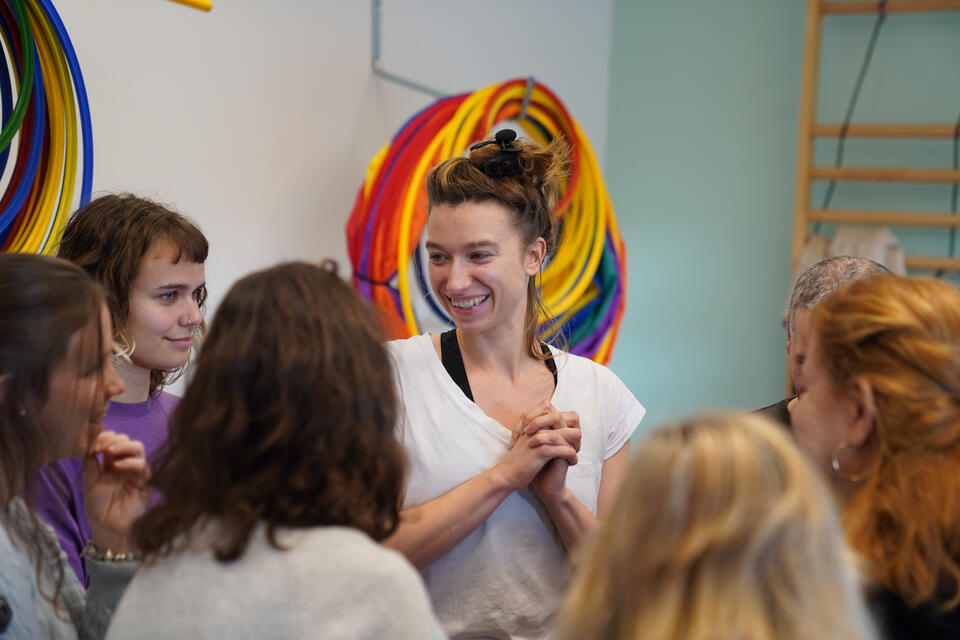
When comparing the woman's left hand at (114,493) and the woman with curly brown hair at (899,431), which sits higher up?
the woman with curly brown hair at (899,431)

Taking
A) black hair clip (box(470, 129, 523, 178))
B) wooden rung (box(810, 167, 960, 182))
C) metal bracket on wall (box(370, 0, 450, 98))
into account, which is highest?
metal bracket on wall (box(370, 0, 450, 98))

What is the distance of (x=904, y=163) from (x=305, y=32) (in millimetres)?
2792

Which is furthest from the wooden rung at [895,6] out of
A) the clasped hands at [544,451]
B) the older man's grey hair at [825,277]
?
the clasped hands at [544,451]

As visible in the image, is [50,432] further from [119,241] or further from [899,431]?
[899,431]

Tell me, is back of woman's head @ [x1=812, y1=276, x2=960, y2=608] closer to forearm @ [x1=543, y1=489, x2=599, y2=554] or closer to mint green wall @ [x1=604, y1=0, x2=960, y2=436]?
forearm @ [x1=543, y1=489, x2=599, y2=554]

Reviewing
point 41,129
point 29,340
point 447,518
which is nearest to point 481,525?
point 447,518

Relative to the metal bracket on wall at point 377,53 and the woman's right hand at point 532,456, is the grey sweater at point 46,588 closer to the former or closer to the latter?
the woman's right hand at point 532,456

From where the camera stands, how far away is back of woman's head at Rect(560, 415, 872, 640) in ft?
2.79

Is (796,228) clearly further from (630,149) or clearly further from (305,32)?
(305,32)

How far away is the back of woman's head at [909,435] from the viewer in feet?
3.60

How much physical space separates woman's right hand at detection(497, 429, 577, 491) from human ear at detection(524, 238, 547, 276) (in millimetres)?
406


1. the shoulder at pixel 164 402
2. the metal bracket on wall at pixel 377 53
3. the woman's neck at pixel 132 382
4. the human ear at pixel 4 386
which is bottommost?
the shoulder at pixel 164 402

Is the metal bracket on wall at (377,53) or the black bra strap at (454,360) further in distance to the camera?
the metal bracket on wall at (377,53)

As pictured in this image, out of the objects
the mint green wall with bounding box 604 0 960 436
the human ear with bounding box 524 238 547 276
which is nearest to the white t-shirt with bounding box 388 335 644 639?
the human ear with bounding box 524 238 547 276
